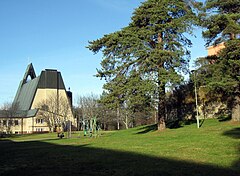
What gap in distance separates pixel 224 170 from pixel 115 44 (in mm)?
21635

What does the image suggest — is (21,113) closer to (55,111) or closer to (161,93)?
(55,111)

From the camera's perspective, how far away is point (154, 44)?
94.7ft

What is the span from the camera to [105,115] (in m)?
76.8

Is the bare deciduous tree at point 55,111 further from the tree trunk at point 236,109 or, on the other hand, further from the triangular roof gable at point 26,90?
the tree trunk at point 236,109

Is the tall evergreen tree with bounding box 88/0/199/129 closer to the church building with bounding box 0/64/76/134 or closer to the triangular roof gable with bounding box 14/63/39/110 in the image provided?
the church building with bounding box 0/64/76/134

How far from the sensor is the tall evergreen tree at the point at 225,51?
25312 mm

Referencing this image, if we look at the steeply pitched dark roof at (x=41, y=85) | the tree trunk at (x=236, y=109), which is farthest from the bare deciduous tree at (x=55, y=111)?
the tree trunk at (x=236, y=109)

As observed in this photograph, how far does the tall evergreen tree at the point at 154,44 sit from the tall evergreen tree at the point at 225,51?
1985mm

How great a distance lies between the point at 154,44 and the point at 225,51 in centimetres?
651

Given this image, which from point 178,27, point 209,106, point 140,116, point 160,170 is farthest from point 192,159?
point 140,116

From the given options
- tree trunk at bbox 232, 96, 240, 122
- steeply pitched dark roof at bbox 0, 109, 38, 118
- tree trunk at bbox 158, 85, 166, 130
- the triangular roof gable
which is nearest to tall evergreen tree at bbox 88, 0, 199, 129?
tree trunk at bbox 158, 85, 166, 130

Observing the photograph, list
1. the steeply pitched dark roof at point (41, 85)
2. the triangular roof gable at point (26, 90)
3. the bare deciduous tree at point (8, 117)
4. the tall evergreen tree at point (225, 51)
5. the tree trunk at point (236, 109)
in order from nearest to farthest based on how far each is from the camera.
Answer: the tall evergreen tree at point (225, 51)
the tree trunk at point (236, 109)
the bare deciduous tree at point (8, 117)
the steeply pitched dark roof at point (41, 85)
the triangular roof gable at point (26, 90)

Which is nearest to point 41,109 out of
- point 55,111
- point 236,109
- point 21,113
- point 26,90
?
point 55,111

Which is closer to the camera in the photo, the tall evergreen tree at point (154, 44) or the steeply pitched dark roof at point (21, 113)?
the tall evergreen tree at point (154, 44)
